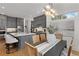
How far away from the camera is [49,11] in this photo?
155 cm

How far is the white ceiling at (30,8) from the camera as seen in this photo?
1507mm

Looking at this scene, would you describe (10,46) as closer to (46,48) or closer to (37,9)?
(46,48)

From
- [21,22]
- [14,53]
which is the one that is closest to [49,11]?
[21,22]

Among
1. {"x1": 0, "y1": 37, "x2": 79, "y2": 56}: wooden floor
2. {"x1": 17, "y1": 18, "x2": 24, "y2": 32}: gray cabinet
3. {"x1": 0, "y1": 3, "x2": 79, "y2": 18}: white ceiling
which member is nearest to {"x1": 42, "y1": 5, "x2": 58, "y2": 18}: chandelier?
{"x1": 0, "y1": 3, "x2": 79, "y2": 18}: white ceiling

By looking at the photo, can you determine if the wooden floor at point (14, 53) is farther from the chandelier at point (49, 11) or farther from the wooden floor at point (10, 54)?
the chandelier at point (49, 11)

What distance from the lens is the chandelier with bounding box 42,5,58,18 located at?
1532 millimetres

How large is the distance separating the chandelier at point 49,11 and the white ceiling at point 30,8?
46 millimetres

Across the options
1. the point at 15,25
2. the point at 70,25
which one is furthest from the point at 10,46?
the point at 70,25

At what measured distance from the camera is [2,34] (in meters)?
1.51

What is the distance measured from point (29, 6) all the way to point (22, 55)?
2.39ft

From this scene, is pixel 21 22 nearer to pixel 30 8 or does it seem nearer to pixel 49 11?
pixel 30 8

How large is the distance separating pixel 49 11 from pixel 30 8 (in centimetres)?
28

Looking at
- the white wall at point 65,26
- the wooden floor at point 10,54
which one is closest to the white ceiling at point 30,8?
the white wall at point 65,26

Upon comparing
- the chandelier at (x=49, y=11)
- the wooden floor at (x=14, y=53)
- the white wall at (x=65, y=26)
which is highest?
the chandelier at (x=49, y=11)
